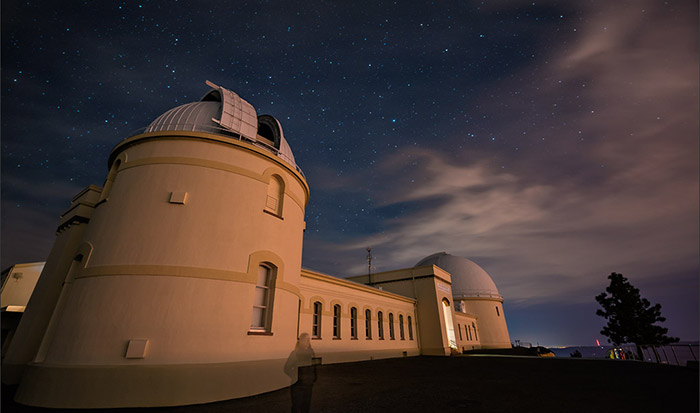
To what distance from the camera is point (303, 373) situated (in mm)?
8375

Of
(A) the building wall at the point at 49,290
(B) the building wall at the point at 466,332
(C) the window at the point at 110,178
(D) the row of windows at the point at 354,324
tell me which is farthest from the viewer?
(B) the building wall at the point at 466,332

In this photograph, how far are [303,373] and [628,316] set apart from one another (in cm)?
4086

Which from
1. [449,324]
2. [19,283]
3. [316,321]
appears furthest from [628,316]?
[19,283]

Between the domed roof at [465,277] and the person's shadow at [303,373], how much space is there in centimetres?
3197

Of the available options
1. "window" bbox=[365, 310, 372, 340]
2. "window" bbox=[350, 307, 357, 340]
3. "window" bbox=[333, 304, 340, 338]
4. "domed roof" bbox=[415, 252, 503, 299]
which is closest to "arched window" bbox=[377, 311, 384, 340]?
"window" bbox=[365, 310, 372, 340]

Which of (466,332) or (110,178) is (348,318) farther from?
(466,332)

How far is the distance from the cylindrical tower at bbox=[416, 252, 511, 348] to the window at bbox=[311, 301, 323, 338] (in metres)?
26.1

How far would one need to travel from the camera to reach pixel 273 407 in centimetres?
647

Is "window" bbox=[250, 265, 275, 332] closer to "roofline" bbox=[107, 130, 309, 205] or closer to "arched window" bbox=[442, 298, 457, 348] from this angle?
"roofline" bbox=[107, 130, 309, 205]

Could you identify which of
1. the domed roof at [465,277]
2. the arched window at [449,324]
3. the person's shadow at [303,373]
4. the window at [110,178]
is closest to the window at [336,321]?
the person's shadow at [303,373]

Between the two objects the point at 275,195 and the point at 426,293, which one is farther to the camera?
the point at 426,293

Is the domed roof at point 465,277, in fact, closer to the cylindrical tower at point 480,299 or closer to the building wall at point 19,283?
the cylindrical tower at point 480,299

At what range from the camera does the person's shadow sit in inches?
272

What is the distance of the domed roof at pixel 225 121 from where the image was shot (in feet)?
33.2
